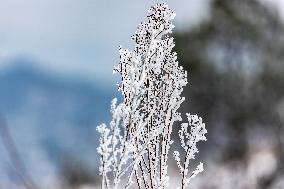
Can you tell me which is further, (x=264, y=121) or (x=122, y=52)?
(x=264, y=121)

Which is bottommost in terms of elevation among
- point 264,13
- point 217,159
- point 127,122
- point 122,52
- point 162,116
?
point 127,122

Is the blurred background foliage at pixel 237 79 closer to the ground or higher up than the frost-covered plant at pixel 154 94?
higher up

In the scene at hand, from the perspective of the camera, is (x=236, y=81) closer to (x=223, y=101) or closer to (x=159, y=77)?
(x=223, y=101)

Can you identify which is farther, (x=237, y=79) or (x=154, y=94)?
(x=237, y=79)

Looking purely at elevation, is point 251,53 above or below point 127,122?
above

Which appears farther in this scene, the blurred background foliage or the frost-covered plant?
the blurred background foliage

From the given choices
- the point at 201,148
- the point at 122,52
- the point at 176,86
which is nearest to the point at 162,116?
the point at 176,86

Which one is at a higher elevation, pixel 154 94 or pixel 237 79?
pixel 237 79

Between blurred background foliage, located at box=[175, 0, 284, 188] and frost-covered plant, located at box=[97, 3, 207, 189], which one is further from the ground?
blurred background foliage, located at box=[175, 0, 284, 188]

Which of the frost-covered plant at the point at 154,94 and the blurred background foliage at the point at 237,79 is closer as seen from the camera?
the frost-covered plant at the point at 154,94

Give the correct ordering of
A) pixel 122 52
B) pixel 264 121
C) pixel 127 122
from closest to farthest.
Result: pixel 127 122, pixel 122 52, pixel 264 121

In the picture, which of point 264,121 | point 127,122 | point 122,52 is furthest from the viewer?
point 264,121
